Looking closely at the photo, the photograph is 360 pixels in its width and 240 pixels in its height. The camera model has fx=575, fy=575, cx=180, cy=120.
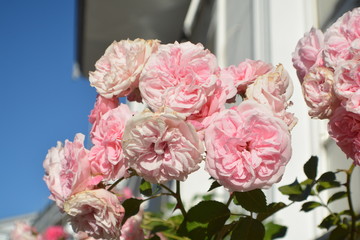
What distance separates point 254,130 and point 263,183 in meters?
0.08

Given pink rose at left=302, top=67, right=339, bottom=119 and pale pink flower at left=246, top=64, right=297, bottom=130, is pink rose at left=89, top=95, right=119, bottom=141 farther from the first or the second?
pink rose at left=302, top=67, right=339, bottom=119

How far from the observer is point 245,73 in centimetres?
107

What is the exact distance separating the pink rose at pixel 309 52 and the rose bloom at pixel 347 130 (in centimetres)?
13

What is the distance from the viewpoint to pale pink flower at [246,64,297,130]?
0.96 m

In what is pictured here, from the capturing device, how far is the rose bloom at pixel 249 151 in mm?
870

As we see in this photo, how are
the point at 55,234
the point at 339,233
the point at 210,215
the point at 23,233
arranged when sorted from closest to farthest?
the point at 210,215 < the point at 339,233 < the point at 23,233 < the point at 55,234

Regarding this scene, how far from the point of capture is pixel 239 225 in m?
1.07

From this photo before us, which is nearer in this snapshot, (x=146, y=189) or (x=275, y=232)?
(x=146, y=189)

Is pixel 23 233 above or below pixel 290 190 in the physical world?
below

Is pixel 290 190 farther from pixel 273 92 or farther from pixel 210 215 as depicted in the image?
pixel 273 92

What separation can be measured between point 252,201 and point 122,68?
33cm

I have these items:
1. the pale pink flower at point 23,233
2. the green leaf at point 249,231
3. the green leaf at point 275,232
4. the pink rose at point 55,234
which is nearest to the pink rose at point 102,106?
the green leaf at point 249,231

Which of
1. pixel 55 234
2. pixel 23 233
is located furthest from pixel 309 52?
pixel 55 234

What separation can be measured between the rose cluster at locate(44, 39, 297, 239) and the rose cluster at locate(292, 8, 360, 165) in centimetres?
6
